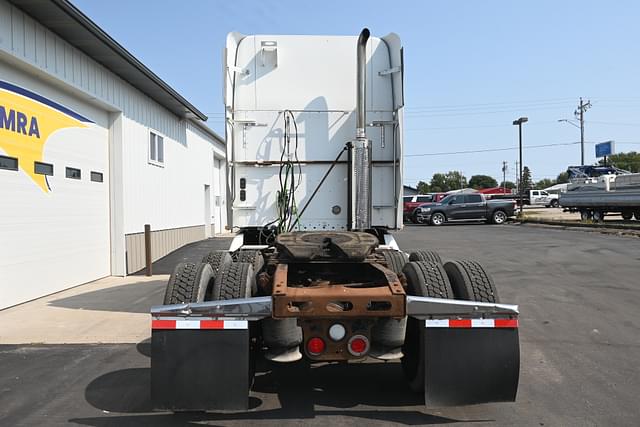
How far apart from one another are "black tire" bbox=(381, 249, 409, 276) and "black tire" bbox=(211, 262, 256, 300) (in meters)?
1.74

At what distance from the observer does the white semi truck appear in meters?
3.83

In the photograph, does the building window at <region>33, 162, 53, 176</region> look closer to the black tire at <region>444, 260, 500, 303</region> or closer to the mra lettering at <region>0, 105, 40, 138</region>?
the mra lettering at <region>0, 105, 40, 138</region>

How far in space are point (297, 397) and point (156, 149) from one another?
39.5ft

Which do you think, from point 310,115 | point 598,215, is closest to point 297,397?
point 310,115

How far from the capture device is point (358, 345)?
3945 millimetres

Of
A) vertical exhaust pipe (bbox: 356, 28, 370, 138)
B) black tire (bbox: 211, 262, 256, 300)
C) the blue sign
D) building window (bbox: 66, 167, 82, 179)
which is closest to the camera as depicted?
black tire (bbox: 211, 262, 256, 300)

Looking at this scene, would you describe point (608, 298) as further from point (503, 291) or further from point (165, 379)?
point (165, 379)

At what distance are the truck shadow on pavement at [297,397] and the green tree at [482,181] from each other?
13962 cm

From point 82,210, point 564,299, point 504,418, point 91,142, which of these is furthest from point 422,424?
point 91,142

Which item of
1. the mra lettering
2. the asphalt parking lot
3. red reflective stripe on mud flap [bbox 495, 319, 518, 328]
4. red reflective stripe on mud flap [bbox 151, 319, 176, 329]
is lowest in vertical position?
the asphalt parking lot

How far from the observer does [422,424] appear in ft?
13.3

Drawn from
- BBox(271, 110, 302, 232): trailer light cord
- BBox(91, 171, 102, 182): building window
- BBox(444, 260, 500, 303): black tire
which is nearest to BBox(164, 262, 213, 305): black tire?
BBox(444, 260, 500, 303): black tire

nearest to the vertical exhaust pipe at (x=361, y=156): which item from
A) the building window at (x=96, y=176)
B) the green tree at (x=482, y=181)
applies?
the building window at (x=96, y=176)

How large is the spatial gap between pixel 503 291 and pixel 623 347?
3748 mm
